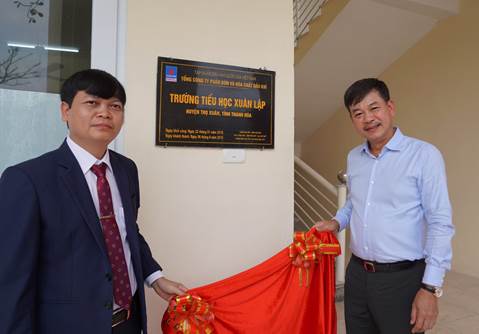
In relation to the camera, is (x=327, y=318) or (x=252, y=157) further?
(x=252, y=157)

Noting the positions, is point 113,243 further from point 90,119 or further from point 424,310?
point 424,310

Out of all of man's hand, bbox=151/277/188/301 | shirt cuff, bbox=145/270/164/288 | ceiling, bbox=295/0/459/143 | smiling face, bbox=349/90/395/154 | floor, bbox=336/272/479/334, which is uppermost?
ceiling, bbox=295/0/459/143

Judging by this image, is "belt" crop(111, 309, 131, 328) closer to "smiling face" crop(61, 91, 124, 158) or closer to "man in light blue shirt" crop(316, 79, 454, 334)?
"smiling face" crop(61, 91, 124, 158)

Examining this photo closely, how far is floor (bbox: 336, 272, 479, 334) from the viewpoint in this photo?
2.45m

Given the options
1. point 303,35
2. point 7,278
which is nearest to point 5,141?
point 7,278

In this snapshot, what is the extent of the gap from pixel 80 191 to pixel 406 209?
3.79ft

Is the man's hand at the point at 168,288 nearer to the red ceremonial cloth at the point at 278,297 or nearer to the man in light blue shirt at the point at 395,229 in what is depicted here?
the red ceremonial cloth at the point at 278,297

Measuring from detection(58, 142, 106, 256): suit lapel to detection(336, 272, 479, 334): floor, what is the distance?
210 cm

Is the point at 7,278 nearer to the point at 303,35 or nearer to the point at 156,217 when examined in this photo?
the point at 156,217

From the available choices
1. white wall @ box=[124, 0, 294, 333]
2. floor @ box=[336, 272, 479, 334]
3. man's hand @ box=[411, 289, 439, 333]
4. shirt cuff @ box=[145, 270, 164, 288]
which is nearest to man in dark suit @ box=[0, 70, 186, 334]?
shirt cuff @ box=[145, 270, 164, 288]

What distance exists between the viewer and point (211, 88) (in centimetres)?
173

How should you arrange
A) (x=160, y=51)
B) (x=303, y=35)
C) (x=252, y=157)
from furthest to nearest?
(x=303, y=35) < (x=252, y=157) < (x=160, y=51)

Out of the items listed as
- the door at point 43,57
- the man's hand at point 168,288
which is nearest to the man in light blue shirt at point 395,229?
the man's hand at point 168,288

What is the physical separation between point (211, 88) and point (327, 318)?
1.22m
